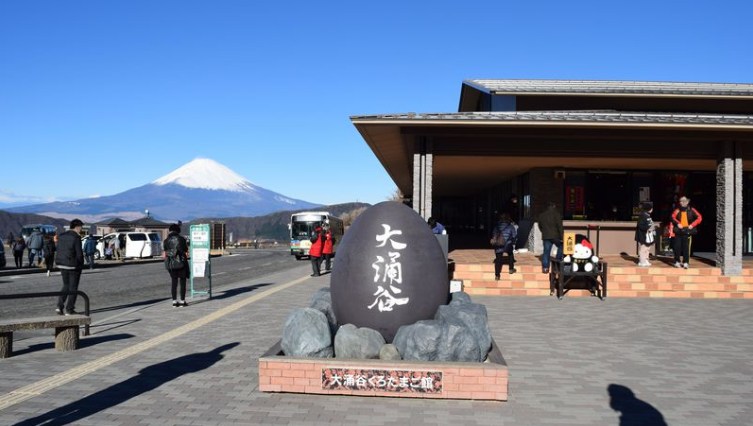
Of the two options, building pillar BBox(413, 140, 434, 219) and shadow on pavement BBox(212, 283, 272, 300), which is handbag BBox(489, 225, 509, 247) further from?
shadow on pavement BBox(212, 283, 272, 300)

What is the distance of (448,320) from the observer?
7137mm

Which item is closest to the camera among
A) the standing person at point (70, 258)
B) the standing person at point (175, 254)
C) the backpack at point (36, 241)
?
the standing person at point (70, 258)

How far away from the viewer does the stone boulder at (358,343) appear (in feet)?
21.7

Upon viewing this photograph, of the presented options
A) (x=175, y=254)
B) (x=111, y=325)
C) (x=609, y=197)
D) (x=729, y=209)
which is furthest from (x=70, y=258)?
(x=609, y=197)

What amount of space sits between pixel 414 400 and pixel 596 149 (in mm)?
12742

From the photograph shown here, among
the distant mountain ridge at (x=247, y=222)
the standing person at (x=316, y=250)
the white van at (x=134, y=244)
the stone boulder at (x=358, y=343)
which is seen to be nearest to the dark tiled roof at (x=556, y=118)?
the standing person at (x=316, y=250)

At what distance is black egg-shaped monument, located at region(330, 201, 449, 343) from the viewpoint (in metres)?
7.09

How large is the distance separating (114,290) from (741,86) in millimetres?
25103

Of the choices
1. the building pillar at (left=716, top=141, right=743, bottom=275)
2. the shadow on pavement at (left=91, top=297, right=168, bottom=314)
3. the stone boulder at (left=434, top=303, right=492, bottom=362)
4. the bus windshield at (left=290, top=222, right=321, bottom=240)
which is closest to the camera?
Answer: the stone boulder at (left=434, top=303, right=492, bottom=362)

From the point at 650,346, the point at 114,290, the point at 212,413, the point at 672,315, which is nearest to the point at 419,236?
the point at 212,413

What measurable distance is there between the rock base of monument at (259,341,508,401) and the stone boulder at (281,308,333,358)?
336 mm

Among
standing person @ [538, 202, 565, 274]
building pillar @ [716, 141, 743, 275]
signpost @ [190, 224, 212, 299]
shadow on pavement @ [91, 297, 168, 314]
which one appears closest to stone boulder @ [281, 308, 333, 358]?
shadow on pavement @ [91, 297, 168, 314]

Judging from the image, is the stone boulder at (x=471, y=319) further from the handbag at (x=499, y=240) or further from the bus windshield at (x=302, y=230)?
the bus windshield at (x=302, y=230)

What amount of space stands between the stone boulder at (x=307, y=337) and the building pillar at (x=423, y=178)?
9.04 m
